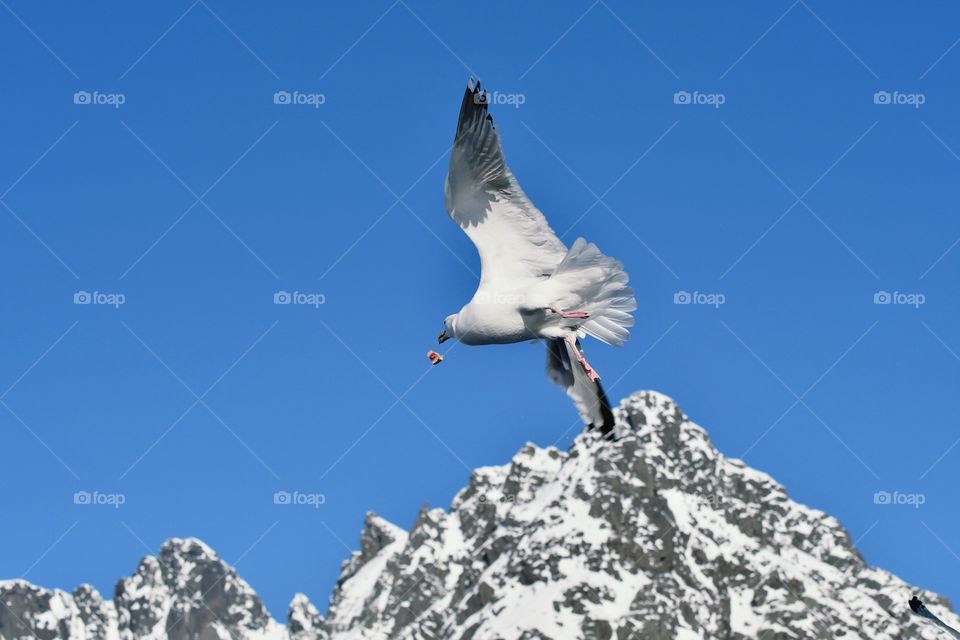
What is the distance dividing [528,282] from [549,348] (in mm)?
1481

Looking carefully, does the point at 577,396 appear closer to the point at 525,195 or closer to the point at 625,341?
the point at 625,341

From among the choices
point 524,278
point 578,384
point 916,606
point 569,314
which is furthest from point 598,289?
point 916,606

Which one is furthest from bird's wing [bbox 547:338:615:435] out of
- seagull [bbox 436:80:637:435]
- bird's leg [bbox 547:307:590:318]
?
bird's leg [bbox 547:307:590:318]

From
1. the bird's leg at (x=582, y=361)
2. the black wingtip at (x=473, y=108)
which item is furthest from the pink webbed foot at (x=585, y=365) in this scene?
the black wingtip at (x=473, y=108)

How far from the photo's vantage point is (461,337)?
23422 millimetres

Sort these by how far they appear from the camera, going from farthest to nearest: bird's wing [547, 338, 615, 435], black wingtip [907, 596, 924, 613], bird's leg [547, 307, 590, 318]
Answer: bird's wing [547, 338, 615, 435] → bird's leg [547, 307, 590, 318] → black wingtip [907, 596, 924, 613]

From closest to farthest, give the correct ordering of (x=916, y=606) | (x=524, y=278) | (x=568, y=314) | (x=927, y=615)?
(x=927, y=615) → (x=916, y=606) → (x=568, y=314) → (x=524, y=278)

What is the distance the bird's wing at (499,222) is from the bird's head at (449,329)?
35.2 inches

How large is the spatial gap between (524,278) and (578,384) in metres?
2.17

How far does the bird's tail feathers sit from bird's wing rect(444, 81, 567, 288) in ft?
2.40

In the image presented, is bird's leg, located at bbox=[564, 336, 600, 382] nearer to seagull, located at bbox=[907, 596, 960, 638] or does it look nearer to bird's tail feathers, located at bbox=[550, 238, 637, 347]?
bird's tail feathers, located at bbox=[550, 238, 637, 347]

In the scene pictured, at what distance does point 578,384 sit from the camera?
24.5 meters

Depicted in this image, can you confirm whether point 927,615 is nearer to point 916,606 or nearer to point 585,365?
point 916,606

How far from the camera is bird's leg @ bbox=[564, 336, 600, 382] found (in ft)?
74.5
